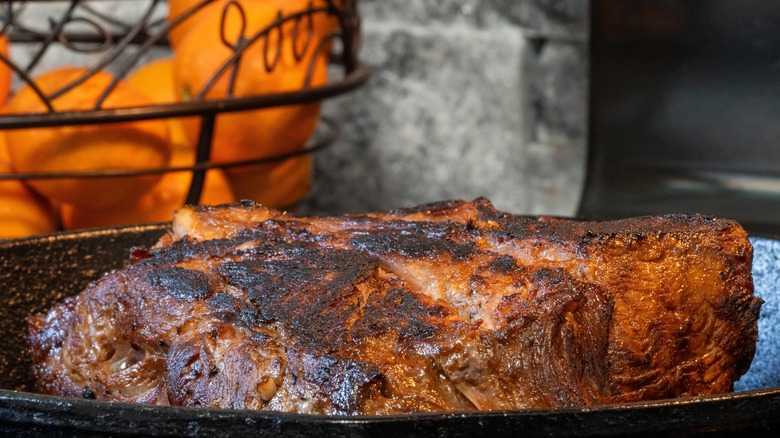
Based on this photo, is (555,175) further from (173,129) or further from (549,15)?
(173,129)

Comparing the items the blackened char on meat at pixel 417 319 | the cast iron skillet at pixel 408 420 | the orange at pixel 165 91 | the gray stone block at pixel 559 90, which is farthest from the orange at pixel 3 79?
the gray stone block at pixel 559 90

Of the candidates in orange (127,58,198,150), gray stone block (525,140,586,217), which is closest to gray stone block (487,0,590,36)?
gray stone block (525,140,586,217)

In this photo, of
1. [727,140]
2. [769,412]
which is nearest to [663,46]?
[727,140]

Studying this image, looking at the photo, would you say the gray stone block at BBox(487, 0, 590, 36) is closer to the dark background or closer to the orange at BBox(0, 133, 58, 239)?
the dark background

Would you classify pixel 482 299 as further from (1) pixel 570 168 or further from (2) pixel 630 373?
(1) pixel 570 168

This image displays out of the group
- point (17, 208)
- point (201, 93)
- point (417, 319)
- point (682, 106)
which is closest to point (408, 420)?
point (417, 319)

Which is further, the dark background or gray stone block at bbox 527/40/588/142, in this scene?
gray stone block at bbox 527/40/588/142

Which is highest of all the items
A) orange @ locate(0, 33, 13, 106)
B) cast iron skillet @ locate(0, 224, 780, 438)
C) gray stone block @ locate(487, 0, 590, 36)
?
gray stone block @ locate(487, 0, 590, 36)

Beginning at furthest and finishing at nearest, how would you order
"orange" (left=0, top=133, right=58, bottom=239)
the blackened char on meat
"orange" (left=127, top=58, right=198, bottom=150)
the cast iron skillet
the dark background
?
the dark background < "orange" (left=127, top=58, right=198, bottom=150) < "orange" (left=0, top=133, right=58, bottom=239) < the blackened char on meat < the cast iron skillet
